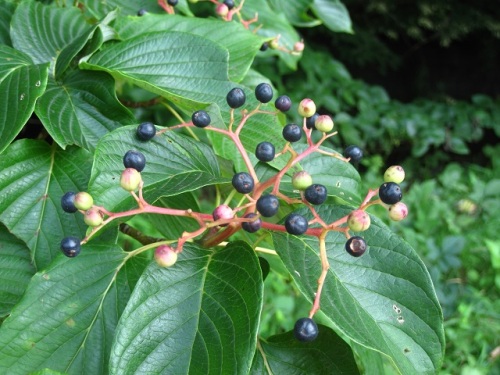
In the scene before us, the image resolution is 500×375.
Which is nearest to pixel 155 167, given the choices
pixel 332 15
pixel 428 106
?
pixel 332 15

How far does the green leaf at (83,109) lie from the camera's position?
29.5 inches

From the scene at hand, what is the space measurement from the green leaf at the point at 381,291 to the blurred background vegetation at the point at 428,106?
6.58 feet

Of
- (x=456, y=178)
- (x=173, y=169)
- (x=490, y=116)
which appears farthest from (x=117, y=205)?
(x=490, y=116)

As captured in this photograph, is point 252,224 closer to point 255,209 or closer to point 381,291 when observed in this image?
point 255,209

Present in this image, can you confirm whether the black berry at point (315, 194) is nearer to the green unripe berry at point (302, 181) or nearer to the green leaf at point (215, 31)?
the green unripe berry at point (302, 181)

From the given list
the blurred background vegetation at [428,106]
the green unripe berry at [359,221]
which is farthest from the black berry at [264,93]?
the blurred background vegetation at [428,106]

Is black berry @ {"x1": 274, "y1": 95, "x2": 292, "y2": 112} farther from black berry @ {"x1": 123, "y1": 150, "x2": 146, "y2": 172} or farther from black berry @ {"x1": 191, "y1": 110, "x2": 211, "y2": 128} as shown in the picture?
black berry @ {"x1": 123, "y1": 150, "x2": 146, "y2": 172}

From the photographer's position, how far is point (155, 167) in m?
0.72

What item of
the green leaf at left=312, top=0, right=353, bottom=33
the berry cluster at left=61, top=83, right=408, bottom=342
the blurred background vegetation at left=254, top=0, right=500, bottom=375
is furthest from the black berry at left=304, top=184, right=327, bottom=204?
the blurred background vegetation at left=254, top=0, right=500, bottom=375

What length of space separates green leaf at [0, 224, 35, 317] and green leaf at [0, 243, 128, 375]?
9 cm

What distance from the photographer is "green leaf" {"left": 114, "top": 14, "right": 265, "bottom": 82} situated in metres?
0.95

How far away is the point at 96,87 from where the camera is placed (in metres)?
0.81

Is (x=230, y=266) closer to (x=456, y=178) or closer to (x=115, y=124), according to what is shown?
(x=115, y=124)

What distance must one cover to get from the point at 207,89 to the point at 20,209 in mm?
299
